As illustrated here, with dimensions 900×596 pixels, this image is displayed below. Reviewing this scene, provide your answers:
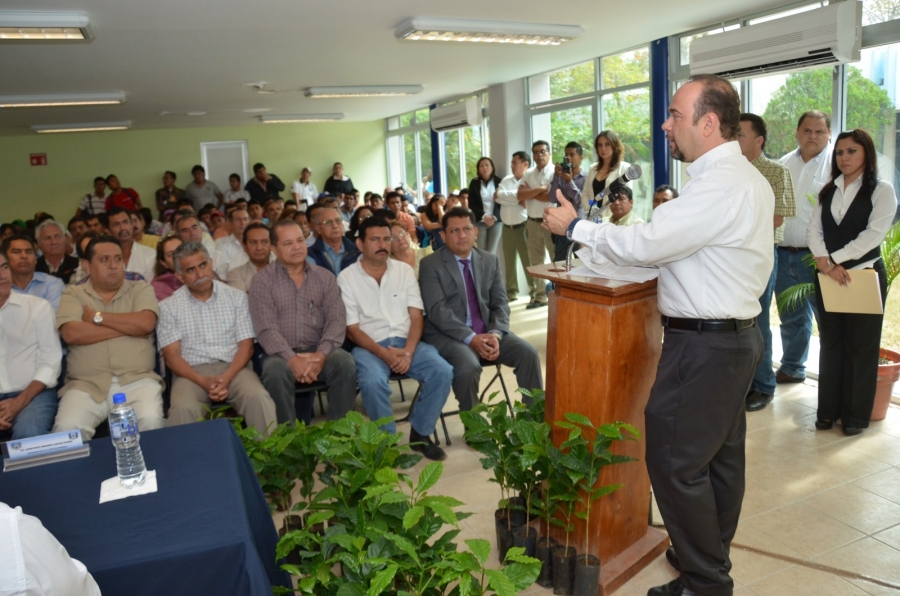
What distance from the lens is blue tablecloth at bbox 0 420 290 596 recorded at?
1540mm

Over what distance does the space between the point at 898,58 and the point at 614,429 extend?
388 centimetres

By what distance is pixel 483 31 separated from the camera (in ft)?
17.6

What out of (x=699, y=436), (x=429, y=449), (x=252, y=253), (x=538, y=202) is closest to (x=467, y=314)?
(x=429, y=449)

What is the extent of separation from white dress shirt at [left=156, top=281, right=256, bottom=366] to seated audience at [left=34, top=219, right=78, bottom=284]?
1.92m

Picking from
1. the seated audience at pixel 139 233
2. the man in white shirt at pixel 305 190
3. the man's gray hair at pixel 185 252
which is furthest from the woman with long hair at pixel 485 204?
the man in white shirt at pixel 305 190

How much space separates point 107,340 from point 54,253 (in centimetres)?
221


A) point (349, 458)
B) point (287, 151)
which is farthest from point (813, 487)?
point (287, 151)

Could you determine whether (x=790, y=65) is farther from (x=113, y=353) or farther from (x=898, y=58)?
(x=113, y=353)

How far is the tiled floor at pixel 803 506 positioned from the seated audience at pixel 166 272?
165 centimetres

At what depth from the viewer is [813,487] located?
320cm

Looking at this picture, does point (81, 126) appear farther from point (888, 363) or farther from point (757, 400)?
point (888, 363)

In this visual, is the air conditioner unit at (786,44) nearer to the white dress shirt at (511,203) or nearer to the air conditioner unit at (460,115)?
the white dress shirt at (511,203)

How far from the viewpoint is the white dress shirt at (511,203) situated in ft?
26.2

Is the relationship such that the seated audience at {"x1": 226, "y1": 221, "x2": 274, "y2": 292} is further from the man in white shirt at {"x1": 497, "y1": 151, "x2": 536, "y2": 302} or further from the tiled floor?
the man in white shirt at {"x1": 497, "y1": 151, "x2": 536, "y2": 302}
